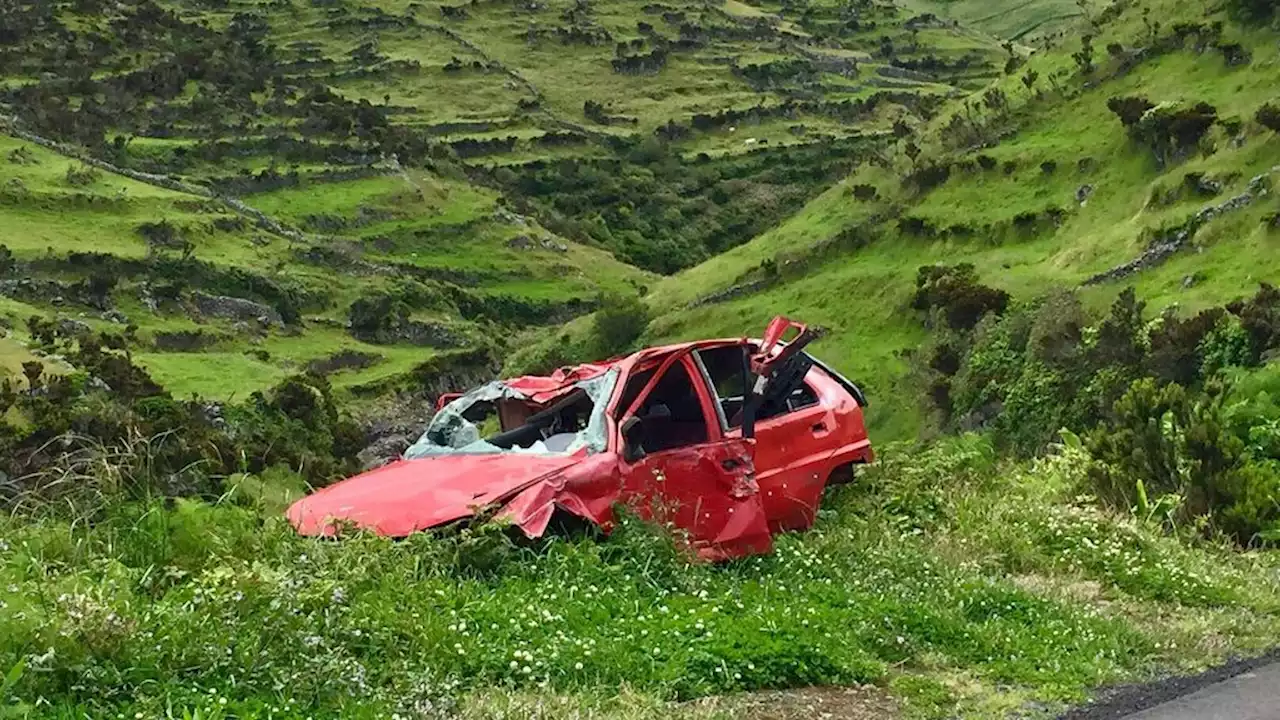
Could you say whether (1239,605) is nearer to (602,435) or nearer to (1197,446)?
(1197,446)

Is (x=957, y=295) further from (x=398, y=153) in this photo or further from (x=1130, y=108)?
(x=398, y=153)

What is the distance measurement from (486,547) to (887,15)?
147562 millimetres

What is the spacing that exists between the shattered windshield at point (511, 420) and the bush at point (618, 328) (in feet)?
145

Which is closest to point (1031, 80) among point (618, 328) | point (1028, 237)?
point (1028, 237)

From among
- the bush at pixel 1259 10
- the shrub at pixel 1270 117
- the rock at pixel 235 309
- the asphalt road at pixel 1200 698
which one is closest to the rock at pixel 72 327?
the rock at pixel 235 309

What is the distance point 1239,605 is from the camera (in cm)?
788

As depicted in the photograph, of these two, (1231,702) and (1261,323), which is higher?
(1231,702)

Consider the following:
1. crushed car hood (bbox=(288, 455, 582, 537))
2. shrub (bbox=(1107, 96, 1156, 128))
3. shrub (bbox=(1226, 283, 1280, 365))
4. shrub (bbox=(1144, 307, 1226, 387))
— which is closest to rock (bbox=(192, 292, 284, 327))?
shrub (bbox=(1107, 96, 1156, 128))

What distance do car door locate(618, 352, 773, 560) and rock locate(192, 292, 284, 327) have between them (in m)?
53.7

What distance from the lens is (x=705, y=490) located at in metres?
8.35

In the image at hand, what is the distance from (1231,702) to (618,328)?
4986 centimetres

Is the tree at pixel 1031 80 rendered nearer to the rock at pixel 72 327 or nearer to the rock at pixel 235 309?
the rock at pixel 235 309

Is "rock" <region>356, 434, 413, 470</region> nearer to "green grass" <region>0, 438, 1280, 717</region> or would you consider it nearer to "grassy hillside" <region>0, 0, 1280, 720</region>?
"grassy hillside" <region>0, 0, 1280, 720</region>

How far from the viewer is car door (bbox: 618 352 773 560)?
796 cm
